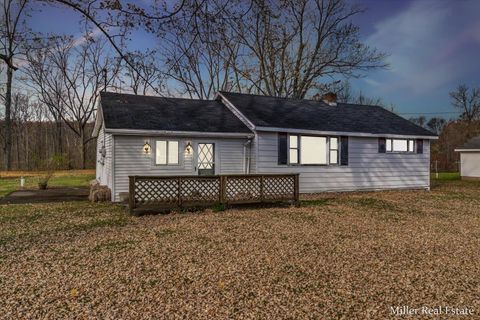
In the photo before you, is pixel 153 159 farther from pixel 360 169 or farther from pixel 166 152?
pixel 360 169

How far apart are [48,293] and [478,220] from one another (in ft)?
32.5

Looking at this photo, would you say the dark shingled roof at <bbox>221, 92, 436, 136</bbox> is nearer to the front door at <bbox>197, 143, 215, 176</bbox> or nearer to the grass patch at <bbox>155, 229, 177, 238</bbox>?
the front door at <bbox>197, 143, 215, 176</bbox>

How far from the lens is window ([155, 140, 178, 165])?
11.9m

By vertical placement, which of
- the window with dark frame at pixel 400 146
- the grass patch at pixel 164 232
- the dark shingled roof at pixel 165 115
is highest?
the dark shingled roof at pixel 165 115

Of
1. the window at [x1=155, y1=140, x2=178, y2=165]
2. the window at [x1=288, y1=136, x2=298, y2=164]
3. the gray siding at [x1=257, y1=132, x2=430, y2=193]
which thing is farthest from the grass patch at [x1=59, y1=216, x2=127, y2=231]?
the window at [x1=288, y1=136, x2=298, y2=164]

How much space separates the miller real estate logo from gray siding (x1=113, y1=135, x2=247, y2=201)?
953 cm

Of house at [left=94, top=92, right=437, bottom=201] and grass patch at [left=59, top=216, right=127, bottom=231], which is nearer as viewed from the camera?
grass patch at [left=59, top=216, right=127, bottom=231]

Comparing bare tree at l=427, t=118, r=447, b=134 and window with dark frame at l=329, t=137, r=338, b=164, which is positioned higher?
bare tree at l=427, t=118, r=447, b=134

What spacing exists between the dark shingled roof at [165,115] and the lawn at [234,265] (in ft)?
12.3

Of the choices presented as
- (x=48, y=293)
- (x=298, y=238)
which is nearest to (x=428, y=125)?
(x=298, y=238)

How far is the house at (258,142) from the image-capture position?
11.5 metres

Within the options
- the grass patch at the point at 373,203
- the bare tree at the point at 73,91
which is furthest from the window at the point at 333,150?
the bare tree at the point at 73,91

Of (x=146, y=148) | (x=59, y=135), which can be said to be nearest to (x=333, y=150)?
(x=146, y=148)

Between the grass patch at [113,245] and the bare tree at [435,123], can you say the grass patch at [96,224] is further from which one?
the bare tree at [435,123]
